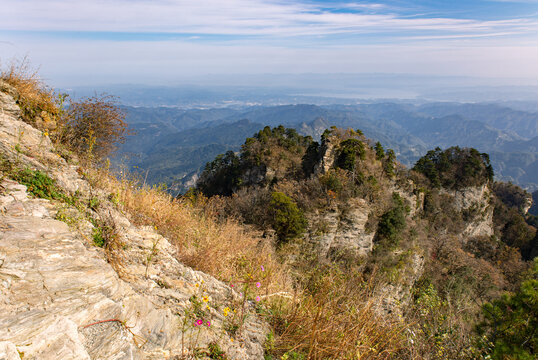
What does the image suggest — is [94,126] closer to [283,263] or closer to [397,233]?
[283,263]

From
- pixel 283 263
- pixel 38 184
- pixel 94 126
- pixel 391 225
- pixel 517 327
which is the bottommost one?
pixel 391 225

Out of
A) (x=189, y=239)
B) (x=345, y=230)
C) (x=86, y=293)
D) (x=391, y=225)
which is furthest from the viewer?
(x=391, y=225)

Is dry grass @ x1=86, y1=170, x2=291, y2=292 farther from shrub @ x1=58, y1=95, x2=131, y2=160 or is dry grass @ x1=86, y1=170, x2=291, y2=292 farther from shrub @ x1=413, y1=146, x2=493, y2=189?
shrub @ x1=413, y1=146, x2=493, y2=189

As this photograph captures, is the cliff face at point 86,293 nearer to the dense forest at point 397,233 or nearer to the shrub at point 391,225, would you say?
the dense forest at point 397,233

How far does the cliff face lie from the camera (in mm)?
2029

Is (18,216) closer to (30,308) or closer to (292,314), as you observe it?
(30,308)

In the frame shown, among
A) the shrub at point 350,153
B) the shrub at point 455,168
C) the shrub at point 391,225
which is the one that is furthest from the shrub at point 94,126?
the shrub at point 455,168

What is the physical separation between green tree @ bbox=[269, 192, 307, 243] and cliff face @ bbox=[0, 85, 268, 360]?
9.80 meters

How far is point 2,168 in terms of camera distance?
10.8 ft

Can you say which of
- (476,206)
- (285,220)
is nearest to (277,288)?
(285,220)

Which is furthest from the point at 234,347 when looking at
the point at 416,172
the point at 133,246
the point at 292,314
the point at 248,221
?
the point at 416,172

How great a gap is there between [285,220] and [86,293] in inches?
448

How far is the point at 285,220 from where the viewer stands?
44.2 ft

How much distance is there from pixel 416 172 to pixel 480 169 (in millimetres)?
9470
